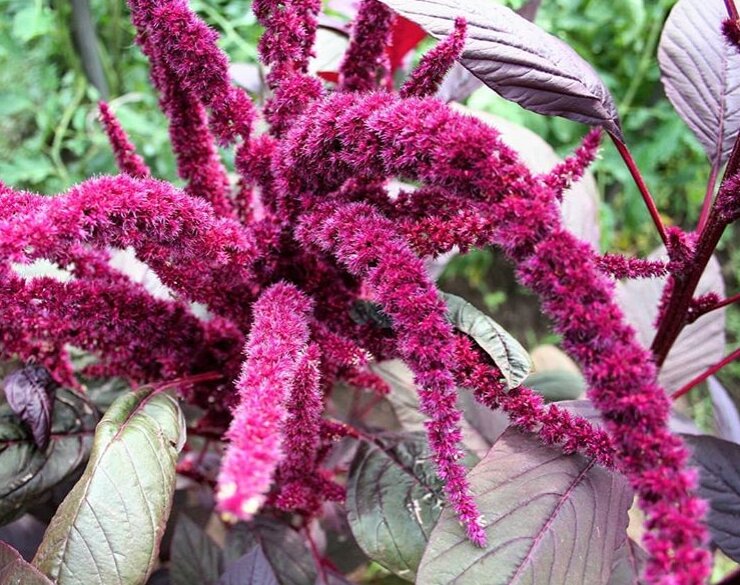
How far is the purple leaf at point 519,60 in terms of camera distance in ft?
1.64

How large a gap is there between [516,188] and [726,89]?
1.20ft

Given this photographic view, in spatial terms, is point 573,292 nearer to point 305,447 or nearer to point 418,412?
point 305,447

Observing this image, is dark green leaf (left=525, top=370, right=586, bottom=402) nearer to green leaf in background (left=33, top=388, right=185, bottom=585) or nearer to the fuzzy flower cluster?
the fuzzy flower cluster

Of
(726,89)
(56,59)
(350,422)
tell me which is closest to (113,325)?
(350,422)

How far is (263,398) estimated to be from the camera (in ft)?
1.28

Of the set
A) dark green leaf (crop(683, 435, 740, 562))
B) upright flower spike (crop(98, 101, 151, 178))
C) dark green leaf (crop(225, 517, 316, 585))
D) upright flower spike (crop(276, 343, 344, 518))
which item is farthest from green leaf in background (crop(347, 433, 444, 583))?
upright flower spike (crop(98, 101, 151, 178))

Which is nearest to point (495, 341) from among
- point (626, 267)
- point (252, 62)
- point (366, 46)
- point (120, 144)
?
point (626, 267)

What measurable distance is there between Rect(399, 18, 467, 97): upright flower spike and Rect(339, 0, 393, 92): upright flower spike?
0.07m

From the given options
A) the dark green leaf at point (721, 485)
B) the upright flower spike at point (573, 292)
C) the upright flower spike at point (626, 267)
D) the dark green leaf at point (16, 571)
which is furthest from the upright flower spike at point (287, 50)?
the dark green leaf at point (721, 485)

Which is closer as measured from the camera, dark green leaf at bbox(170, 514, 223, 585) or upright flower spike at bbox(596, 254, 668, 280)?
upright flower spike at bbox(596, 254, 668, 280)

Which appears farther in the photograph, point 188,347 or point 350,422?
point 350,422

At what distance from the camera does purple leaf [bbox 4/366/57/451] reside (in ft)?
1.99

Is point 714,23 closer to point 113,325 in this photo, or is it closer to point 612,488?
point 612,488

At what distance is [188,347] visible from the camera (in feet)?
2.06
